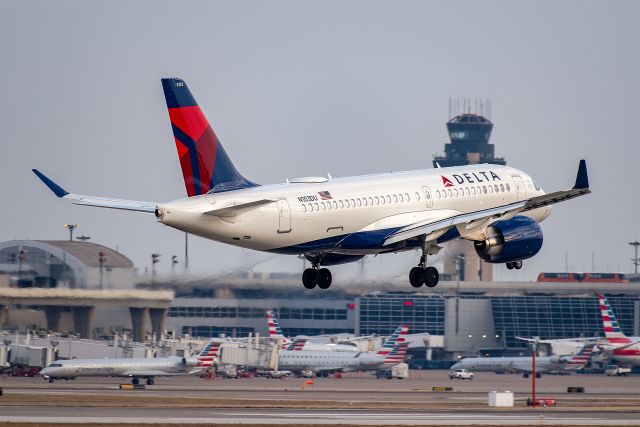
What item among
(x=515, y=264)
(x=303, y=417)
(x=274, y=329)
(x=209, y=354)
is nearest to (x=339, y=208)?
(x=515, y=264)

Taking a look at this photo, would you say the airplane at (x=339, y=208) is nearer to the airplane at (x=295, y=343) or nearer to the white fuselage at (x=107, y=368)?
the white fuselage at (x=107, y=368)

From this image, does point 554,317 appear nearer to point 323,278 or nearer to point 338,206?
point 323,278

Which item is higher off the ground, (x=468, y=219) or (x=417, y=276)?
(x=468, y=219)

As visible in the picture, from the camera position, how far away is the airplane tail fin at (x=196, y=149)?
2301 inches

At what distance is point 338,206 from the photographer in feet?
201

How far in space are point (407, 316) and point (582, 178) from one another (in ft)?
410

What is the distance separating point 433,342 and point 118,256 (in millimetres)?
70203

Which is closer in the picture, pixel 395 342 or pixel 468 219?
pixel 468 219

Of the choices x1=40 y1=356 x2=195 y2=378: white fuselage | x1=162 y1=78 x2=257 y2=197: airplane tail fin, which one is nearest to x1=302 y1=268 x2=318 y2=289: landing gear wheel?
x1=162 y1=78 x2=257 y2=197: airplane tail fin

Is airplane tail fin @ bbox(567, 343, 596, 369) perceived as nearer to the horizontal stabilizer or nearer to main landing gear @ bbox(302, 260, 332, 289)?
main landing gear @ bbox(302, 260, 332, 289)

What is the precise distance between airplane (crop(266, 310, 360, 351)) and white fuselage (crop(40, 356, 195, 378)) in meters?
20.5

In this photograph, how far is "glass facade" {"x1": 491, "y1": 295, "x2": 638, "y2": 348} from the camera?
178625 millimetres

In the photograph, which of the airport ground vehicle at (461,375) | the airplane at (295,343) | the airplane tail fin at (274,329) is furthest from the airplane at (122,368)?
the airport ground vehicle at (461,375)

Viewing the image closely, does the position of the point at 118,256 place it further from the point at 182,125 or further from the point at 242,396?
the point at 182,125
